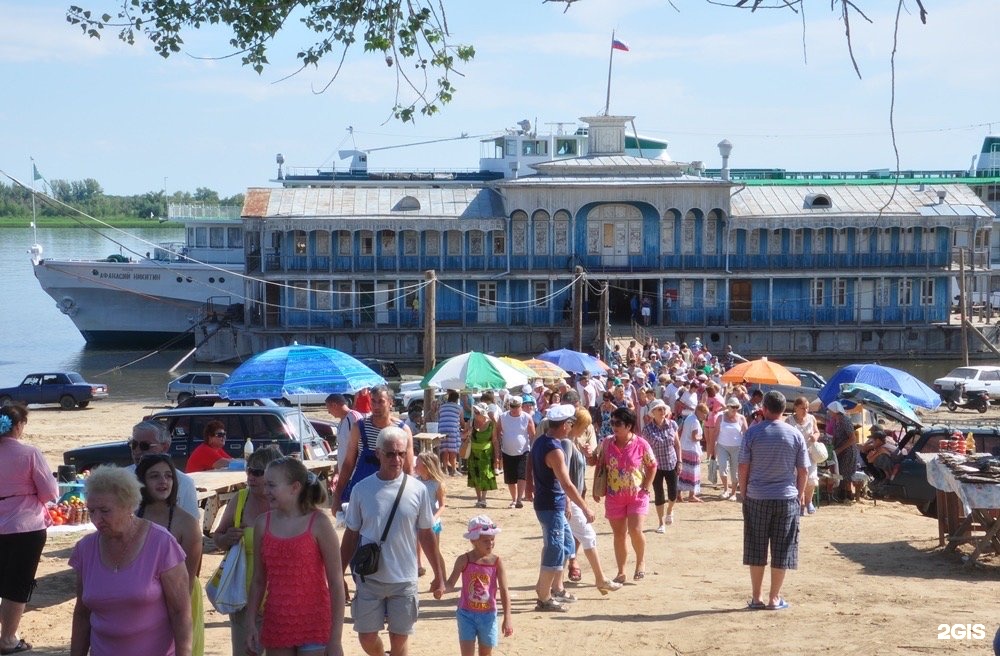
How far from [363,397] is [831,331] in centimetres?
3693

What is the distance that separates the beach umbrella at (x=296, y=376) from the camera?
1627cm

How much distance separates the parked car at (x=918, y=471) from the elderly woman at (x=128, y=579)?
11.7 meters

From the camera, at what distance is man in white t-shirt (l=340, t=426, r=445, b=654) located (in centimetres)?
724

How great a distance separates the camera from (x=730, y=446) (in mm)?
16406

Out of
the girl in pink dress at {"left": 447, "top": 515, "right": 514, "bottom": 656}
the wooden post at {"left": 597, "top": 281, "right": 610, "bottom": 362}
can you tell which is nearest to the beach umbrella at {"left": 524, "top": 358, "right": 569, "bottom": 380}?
the wooden post at {"left": 597, "top": 281, "right": 610, "bottom": 362}

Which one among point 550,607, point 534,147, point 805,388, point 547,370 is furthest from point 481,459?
point 534,147

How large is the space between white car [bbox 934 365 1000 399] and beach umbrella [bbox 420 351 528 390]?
19.7m

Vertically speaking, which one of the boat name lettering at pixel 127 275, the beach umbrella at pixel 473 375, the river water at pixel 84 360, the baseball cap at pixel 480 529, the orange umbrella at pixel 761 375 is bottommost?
the river water at pixel 84 360

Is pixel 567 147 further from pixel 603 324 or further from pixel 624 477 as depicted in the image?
pixel 624 477

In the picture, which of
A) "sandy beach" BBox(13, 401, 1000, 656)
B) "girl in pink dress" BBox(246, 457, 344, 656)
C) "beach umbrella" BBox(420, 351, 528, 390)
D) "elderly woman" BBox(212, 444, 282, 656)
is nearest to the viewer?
"girl in pink dress" BBox(246, 457, 344, 656)

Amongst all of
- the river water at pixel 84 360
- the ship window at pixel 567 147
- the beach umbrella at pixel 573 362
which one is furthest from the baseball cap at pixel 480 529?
the ship window at pixel 567 147

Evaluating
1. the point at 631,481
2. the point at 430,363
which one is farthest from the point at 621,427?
the point at 430,363

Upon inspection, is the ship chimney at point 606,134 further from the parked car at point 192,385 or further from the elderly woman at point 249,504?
the elderly woman at point 249,504

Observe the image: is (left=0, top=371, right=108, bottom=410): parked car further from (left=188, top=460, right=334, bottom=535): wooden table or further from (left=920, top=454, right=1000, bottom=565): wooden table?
(left=920, top=454, right=1000, bottom=565): wooden table
